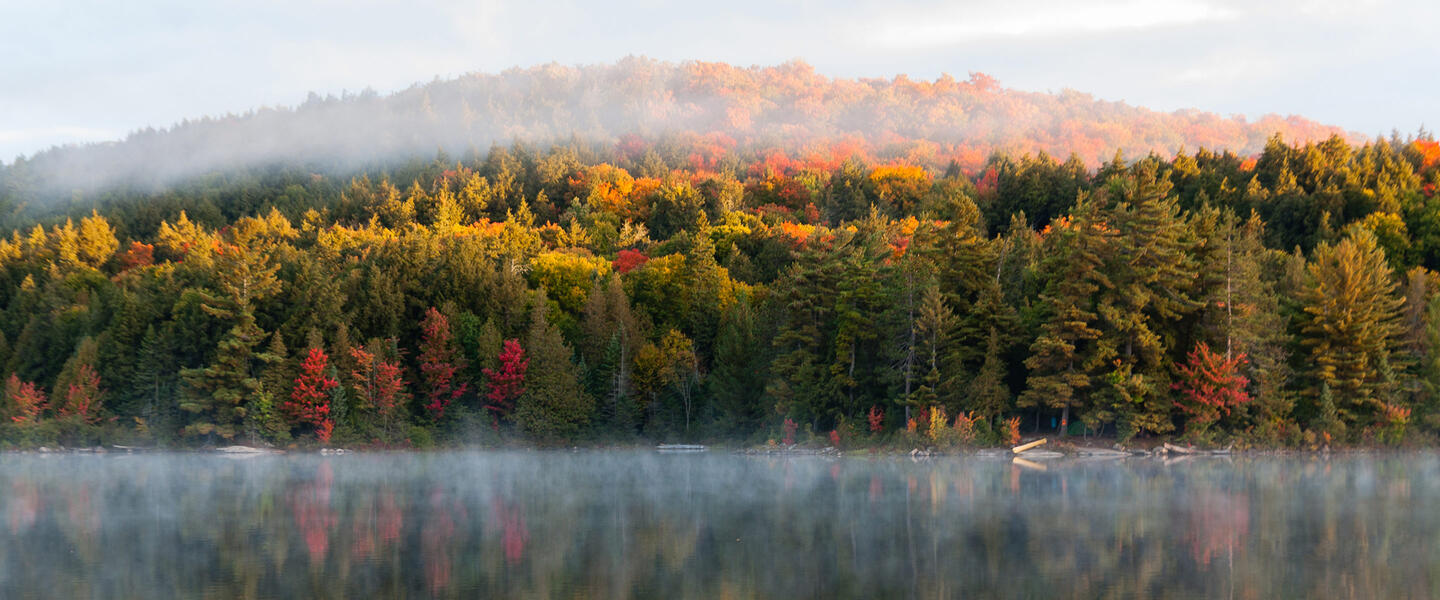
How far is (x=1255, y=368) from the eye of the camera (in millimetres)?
53000

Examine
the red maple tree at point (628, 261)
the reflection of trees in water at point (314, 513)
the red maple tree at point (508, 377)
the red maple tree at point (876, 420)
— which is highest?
the red maple tree at point (628, 261)

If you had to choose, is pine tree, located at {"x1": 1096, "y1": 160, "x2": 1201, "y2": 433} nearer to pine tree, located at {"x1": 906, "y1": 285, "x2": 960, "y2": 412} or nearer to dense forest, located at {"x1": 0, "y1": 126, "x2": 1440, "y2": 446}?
dense forest, located at {"x1": 0, "y1": 126, "x2": 1440, "y2": 446}

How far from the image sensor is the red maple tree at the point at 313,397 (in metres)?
63.2

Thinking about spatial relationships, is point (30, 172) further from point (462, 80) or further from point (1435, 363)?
point (1435, 363)

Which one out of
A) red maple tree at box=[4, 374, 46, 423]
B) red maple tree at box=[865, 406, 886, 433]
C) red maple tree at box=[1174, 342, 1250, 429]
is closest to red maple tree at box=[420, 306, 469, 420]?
red maple tree at box=[4, 374, 46, 423]

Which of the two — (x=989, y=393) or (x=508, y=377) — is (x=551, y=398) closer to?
(x=508, y=377)

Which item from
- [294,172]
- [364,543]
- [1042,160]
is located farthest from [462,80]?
[364,543]

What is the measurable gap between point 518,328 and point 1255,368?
39837 millimetres

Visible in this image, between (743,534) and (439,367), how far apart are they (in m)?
42.6

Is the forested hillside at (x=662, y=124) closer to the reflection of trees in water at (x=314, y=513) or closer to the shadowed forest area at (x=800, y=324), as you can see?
the shadowed forest area at (x=800, y=324)

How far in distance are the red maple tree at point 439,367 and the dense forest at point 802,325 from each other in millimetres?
152

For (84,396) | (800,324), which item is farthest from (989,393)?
(84,396)

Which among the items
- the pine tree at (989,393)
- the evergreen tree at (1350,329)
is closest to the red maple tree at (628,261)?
the pine tree at (989,393)

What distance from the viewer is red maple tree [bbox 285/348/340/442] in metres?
63.2
